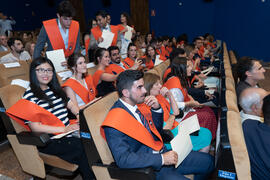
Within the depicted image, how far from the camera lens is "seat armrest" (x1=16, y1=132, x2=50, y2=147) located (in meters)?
1.48

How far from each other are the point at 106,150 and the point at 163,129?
22.7 inches

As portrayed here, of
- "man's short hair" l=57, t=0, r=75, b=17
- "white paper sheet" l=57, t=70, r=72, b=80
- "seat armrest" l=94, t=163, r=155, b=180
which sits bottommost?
"seat armrest" l=94, t=163, r=155, b=180

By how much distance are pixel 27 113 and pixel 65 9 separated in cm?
126

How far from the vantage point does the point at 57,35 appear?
2531 mm

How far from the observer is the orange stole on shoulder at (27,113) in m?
1.54

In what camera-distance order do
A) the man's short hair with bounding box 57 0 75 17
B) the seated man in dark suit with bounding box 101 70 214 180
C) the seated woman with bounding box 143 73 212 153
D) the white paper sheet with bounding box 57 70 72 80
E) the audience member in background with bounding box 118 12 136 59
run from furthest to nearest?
the audience member in background with bounding box 118 12 136 59 < the white paper sheet with bounding box 57 70 72 80 < the man's short hair with bounding box 57 0 75 17 < the seated woman with bounding box 143 73 212 153 < the seated man in dark suit with bounding box 101 70 214 180

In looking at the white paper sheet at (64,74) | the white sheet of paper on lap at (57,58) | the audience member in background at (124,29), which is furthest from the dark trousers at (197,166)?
the audience member in background at (124,29)

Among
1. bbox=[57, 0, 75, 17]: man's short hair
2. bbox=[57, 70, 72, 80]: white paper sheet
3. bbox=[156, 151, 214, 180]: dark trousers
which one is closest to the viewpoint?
bbox=[156, 151, 214, 180]: dark trousers

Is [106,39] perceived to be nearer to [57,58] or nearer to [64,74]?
[57,58]

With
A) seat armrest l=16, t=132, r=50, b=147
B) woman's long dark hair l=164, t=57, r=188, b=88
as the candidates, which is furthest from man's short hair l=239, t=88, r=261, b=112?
seat armrest l=16, t=132, r=50, b=147

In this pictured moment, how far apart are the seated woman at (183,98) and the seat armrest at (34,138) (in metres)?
1.35

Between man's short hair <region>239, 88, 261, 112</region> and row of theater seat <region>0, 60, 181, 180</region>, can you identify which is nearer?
row of theater seat <region>0, 60, 181, 180</region>

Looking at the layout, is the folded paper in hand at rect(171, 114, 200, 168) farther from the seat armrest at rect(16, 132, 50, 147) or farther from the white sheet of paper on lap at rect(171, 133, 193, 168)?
the seat armrest at rect(16, 132, 50, 147)

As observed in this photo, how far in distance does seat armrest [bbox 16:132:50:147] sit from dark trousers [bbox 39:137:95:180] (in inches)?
4.4
